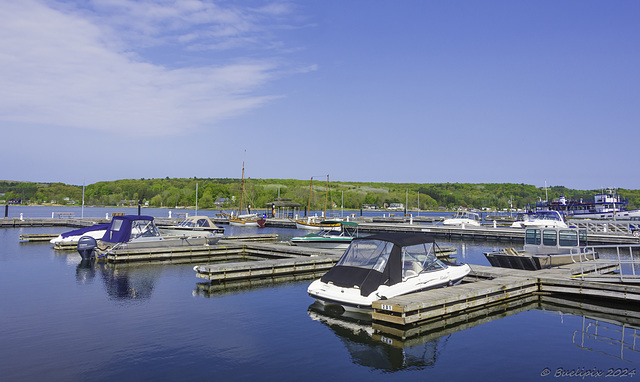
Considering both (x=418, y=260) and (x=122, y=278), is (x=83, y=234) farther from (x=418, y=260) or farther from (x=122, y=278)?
(x=418, y=260)

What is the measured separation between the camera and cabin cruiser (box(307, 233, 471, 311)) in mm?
13328

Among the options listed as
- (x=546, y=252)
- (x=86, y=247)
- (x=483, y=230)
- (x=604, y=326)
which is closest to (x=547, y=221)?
(x=483, y=230)

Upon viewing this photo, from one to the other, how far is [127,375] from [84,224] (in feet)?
175

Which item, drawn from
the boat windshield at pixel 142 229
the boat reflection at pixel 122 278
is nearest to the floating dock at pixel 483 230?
the boat windshield at pixel 142 229

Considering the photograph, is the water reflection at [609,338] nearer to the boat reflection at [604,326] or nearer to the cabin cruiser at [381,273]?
the boat reflection at [604,326]

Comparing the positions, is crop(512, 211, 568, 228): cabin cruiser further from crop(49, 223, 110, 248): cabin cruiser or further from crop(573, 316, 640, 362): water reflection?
crop(49, 223, 110, 248): cabin cruiser

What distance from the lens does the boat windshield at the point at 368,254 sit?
1409 centimetres

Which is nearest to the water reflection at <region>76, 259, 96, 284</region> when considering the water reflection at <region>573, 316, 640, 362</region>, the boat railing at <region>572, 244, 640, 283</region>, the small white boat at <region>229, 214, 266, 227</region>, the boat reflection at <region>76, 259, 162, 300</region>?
the boat reflection at <region>76, 259, 162, 300</region>

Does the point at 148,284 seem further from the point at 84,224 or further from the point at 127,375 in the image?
the point at 84,224

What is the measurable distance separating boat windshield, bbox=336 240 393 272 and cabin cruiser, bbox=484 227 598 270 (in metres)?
8.96

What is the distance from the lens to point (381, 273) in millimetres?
13742

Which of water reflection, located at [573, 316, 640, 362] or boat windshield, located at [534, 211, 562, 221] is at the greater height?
boat windshield, located at [534, 211, 562, 221]

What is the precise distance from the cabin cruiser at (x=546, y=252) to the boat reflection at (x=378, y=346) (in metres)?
10.2

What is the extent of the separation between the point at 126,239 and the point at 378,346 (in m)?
19.2
